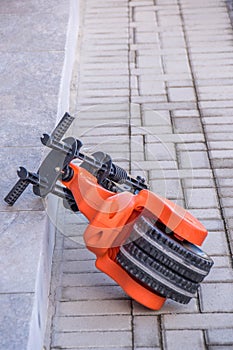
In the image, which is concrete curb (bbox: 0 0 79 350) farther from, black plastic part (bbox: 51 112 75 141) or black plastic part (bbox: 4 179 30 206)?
black plastic part (bbox: 51 112 75 141)

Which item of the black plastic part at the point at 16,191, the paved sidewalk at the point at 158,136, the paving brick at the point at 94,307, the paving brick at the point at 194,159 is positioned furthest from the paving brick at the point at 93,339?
the paving brick at the point at 194,159

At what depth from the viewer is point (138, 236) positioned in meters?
2.88

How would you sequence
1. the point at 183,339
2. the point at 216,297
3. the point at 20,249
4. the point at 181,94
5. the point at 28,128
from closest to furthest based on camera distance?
the point at 183,339 < the point at 20,249 < the point at 216,297 < the point at 28,128 < the point at 181,94

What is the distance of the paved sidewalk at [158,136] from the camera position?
293 centimetres

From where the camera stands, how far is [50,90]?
4180 millimetres

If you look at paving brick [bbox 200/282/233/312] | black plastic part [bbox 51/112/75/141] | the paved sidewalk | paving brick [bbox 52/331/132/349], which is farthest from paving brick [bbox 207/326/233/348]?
black plastic part [bbox 51/112/75/141]

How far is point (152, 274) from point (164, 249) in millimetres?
102

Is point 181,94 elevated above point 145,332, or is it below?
below

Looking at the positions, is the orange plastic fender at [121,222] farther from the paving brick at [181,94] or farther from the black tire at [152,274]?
the paving brick at [181,94]

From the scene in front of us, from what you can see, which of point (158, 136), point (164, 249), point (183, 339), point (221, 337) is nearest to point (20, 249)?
A: point (164, 249)

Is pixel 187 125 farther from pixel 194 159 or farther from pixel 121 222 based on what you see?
pixel 121 222

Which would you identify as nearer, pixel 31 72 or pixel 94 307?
pixel 94 307

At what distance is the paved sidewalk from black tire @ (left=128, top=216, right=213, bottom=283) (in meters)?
0.21

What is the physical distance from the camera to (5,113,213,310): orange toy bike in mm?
2889
